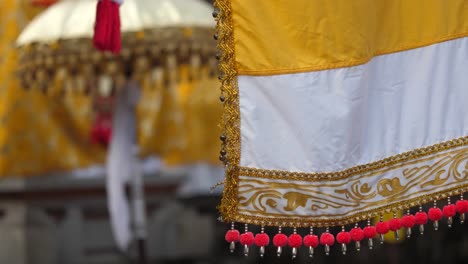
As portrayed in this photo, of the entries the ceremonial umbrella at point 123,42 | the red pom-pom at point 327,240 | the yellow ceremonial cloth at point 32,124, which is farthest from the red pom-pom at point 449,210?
the yellow ceremonial cloth at point 32,124

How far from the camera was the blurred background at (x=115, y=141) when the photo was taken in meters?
4.99

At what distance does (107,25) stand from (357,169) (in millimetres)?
1140

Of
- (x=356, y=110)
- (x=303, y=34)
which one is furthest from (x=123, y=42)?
(x=356, y=110)

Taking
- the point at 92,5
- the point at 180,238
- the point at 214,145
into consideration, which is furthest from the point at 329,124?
the point at 180,238

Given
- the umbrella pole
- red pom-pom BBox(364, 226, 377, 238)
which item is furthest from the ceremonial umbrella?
red pom-pom BBox(364, 226, 377, 238)

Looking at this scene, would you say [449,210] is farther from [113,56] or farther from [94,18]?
[113,56]

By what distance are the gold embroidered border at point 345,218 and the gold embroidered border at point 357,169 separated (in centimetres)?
13

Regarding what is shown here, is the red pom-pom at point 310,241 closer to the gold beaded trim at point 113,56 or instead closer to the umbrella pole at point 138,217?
the gold beaded trim at point 113,56

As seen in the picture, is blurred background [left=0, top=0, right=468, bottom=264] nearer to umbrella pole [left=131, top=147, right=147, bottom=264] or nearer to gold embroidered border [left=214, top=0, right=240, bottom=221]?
umbrella pole [left=131, top=147, right=147, bottom=264]

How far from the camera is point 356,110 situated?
2691 mm

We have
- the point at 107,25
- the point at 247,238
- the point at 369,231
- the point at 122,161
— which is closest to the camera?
the point at 247,238

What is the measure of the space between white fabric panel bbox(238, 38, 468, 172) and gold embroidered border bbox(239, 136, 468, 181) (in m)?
0.02

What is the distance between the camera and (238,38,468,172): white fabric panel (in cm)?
266

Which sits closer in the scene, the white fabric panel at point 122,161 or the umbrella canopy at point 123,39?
the umbrella canopy at point 123,39
